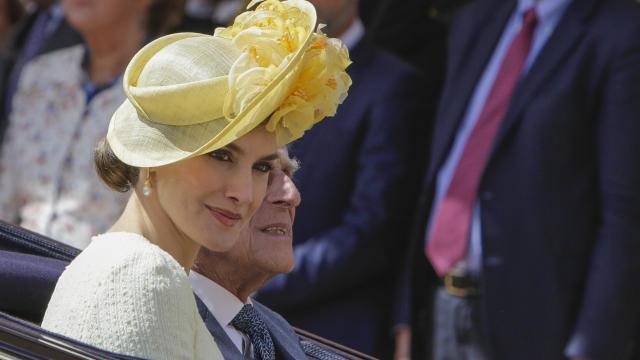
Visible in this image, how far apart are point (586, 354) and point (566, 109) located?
2.58ft

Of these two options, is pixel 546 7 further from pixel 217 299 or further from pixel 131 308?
pixel 131 308

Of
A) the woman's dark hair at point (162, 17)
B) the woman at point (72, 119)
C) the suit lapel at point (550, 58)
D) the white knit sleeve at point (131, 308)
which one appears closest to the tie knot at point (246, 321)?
the white knit sleeve at point (131, 308)

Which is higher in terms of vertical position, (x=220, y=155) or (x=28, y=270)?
(x=220, y=155)

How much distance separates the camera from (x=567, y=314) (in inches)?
192

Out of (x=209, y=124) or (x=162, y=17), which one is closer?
(x=209, y=124)

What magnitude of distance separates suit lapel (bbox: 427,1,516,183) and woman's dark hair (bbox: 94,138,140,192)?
8.06 ft

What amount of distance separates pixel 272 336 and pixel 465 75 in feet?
7.38

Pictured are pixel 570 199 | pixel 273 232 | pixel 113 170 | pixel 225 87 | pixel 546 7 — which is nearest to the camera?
pixel 225 87

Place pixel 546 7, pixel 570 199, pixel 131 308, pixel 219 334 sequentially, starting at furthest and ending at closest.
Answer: pixel 546 7, pixel 570 199, pixel 219 334, pixel 131 308

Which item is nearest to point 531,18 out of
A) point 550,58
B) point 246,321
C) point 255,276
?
point 550,58

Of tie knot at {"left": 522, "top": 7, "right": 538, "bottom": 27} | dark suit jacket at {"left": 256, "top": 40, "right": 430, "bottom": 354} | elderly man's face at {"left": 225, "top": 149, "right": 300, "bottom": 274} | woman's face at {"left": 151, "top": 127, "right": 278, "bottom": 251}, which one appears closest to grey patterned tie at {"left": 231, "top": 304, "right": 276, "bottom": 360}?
elderly man's face at {"left": 225, "top": 149, "right": 300, "bottom": 274}

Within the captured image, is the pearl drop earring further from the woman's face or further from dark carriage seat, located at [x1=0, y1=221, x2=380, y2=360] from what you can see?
dark carriage seat, located at [x1=0, y1=221, x2=380, y2=360]

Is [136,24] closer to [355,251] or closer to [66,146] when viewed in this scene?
[66,146]

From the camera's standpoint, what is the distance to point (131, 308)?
245 centimetres
